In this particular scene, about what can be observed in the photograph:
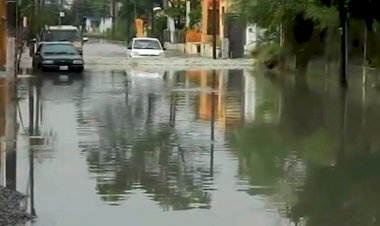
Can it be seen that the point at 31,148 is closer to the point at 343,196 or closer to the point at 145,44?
the point at 343,196

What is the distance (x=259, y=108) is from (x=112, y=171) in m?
10.8

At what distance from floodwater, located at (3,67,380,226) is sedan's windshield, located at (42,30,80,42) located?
2733 centimetres

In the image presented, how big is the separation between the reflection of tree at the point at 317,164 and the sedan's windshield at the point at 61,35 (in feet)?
110

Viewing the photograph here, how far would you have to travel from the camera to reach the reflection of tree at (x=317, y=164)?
431 inches

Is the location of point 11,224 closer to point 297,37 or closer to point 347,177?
point 347,177

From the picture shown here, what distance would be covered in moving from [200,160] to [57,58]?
27807 millimetres

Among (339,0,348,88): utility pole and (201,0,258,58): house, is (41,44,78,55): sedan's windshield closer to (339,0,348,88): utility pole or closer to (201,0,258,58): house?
(339,0,348,88): utility pole

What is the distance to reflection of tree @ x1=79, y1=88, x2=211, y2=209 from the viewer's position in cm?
1177

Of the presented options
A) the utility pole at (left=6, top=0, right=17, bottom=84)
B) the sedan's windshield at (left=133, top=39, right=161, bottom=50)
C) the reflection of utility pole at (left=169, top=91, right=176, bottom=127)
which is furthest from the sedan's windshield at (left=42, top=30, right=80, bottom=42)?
the reflection of utility pole at (left=169, top=91, right=176, bottom=127)

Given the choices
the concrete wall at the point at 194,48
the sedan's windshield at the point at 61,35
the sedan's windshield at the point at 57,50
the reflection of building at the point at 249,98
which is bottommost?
the concrete wall at the point at 194,48

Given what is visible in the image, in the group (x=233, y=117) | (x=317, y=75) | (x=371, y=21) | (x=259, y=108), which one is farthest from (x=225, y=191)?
(x=317, y=75)

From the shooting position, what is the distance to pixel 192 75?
1610 inches

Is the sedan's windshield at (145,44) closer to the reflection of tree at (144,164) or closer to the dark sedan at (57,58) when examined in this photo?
the dark sedan at (57,58)

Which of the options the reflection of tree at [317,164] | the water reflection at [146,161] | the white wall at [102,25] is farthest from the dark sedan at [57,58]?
the white wall at [102,25]
